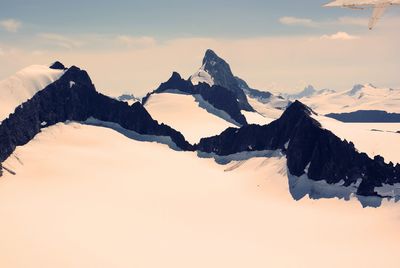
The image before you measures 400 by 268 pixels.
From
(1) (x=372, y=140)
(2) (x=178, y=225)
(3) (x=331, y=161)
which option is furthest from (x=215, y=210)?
(1) (x=372, y=140)

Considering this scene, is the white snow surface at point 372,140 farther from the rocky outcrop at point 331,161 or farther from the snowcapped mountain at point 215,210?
the rocky outcrop at point 331,161

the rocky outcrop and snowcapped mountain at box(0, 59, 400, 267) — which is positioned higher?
the rocky outcrop

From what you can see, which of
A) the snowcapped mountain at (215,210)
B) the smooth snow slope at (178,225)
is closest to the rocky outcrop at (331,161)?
the snowcapped mountain at (215,210)

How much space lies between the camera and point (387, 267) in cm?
10969

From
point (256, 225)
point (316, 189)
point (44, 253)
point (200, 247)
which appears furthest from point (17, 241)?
point (316, 189)

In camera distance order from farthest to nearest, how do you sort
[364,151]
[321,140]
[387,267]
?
[321,140] → [364,151] → [387,267]

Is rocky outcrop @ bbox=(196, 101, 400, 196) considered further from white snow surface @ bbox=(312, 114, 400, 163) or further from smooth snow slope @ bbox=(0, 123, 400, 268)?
smooth snow slope @ bbox=(0, 123, 400, 268)

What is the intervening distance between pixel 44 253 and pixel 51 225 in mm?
16835

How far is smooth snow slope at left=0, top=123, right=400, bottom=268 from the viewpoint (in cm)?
11294

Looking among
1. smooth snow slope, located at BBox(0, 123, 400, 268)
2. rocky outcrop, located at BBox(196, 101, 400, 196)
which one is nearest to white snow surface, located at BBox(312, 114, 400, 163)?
rocky outcrop, located at BBox(196, 101, 400, 196)

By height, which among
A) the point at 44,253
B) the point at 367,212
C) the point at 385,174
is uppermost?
the point at 385,174

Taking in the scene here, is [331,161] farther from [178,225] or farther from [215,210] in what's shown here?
[178,225]

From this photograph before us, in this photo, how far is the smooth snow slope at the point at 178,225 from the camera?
11294 centimetres

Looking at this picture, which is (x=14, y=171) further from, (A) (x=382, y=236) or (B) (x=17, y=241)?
(A) (x=382, y=236)
